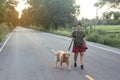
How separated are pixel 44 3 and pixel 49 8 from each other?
2.87 metres

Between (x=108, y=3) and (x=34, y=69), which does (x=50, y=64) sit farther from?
(x=108, y=3)

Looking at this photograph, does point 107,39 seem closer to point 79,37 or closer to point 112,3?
point 112,3

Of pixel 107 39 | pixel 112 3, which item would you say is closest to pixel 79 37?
pixel 107 39

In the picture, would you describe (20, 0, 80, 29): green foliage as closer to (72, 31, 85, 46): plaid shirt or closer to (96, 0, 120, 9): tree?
(96, 0, 120, 9): tree

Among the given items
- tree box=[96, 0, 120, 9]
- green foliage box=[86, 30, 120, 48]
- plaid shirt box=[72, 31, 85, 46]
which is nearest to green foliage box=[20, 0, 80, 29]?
tree box=[96, 0, 120, 9]

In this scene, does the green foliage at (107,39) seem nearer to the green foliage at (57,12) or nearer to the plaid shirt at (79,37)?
the plaid shirt at (79,37)

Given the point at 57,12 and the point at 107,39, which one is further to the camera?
the point at 57,12

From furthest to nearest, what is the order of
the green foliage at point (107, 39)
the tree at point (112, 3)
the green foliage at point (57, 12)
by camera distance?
the green foliage at point (57, 12) → the tree at point (112, 3) → the green foliage at point (107, 39)

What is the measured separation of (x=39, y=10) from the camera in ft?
291

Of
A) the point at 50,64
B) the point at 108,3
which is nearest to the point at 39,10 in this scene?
the point at 108,3

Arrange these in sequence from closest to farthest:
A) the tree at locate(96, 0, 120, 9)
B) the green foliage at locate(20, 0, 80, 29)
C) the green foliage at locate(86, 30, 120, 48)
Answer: the green foliage at locate(86, 30, 120, 48), the tree at locate(96, 0, 120, 9), the green foliage at locate(20, 0, 80, 29)

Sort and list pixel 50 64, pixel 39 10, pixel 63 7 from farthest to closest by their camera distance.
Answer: pixel 39 10, pixel 63 7, pixel 50 64

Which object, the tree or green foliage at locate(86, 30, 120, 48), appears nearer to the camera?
green foliage at locate(86, 30, 120, 48)

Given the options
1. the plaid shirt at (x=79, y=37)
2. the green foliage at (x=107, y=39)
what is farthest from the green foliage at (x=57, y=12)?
the plaid shirt at (x=79, y=37)
